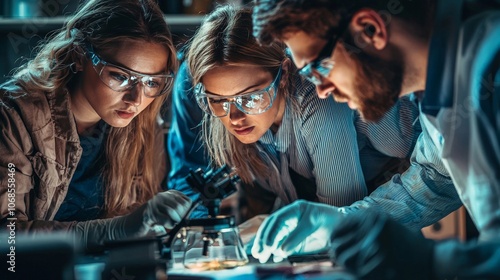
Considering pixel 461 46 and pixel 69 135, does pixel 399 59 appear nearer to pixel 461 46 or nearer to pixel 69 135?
pixel 461 46

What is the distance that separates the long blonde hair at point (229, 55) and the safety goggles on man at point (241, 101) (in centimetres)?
4

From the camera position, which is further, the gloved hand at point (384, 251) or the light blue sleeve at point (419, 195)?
the light blue sleeve at point (419, 195)

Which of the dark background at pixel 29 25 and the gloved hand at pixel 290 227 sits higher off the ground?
the dark background at pixel 29 25

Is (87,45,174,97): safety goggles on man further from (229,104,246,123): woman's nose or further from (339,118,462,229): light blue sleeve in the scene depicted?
(339,118,462,229): light blue sleeve

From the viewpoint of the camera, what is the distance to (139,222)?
6.38 ft

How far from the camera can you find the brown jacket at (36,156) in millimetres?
1938

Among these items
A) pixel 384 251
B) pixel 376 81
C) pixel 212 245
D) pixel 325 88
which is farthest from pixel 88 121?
pixel 384 251

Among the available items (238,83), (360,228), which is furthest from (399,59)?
(238,83)

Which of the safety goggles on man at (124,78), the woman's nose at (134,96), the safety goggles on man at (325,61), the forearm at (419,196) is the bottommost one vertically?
the forearm at (419,196)

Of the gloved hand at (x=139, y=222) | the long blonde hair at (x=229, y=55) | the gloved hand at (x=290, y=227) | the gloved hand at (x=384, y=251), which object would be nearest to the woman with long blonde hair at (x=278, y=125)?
the long blonde hair at (x=229, y=55)

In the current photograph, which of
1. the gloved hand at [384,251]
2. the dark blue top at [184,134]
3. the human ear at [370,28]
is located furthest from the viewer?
the dark blue top at [184,134]

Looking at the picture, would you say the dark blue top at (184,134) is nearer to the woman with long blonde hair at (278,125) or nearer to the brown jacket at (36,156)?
the woman with long blonde hair at (278,125)

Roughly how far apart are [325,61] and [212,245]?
0.52 metres

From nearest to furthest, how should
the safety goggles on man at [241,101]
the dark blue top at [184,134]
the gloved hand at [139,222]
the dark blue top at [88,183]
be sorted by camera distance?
1. the gloved hand at [139,222]
2. the safety goggles on man at [241,101]
3. the dark blue top at [88,183]
4. the dark blue top at [184,134]
